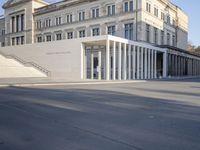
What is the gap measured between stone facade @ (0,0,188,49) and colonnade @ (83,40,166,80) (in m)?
7.30

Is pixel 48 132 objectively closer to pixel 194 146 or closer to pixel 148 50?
pixel 194 146

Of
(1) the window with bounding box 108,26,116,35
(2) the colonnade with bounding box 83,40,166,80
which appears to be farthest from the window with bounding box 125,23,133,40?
(2) the colonnade with bounding box 83,40,166,80

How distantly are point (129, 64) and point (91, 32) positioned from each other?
64.5ft

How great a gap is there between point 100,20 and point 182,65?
21.8m

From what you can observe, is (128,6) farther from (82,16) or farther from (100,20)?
(82,16)

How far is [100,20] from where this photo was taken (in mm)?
55406

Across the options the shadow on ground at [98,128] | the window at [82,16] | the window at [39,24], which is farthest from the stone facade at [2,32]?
the shadow on ground at [98,128]

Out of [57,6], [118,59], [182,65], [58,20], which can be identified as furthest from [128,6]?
[57,6]

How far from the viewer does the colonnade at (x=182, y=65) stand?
2073 inches

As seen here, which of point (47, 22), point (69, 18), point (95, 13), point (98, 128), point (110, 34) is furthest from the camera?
point (47, 22)

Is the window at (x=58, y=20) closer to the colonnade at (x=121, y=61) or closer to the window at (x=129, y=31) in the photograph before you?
the window at (x=129, y=31)

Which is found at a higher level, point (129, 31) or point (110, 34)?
point (129, 31)

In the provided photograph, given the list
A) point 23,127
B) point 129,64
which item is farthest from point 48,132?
point 129,64

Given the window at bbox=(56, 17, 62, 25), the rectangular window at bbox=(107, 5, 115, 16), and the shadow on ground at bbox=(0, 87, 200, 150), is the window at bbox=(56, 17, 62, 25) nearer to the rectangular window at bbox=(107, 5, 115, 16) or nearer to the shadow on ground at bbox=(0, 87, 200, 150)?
the rectangular window at bbox=(107, 5, 115, 16)
